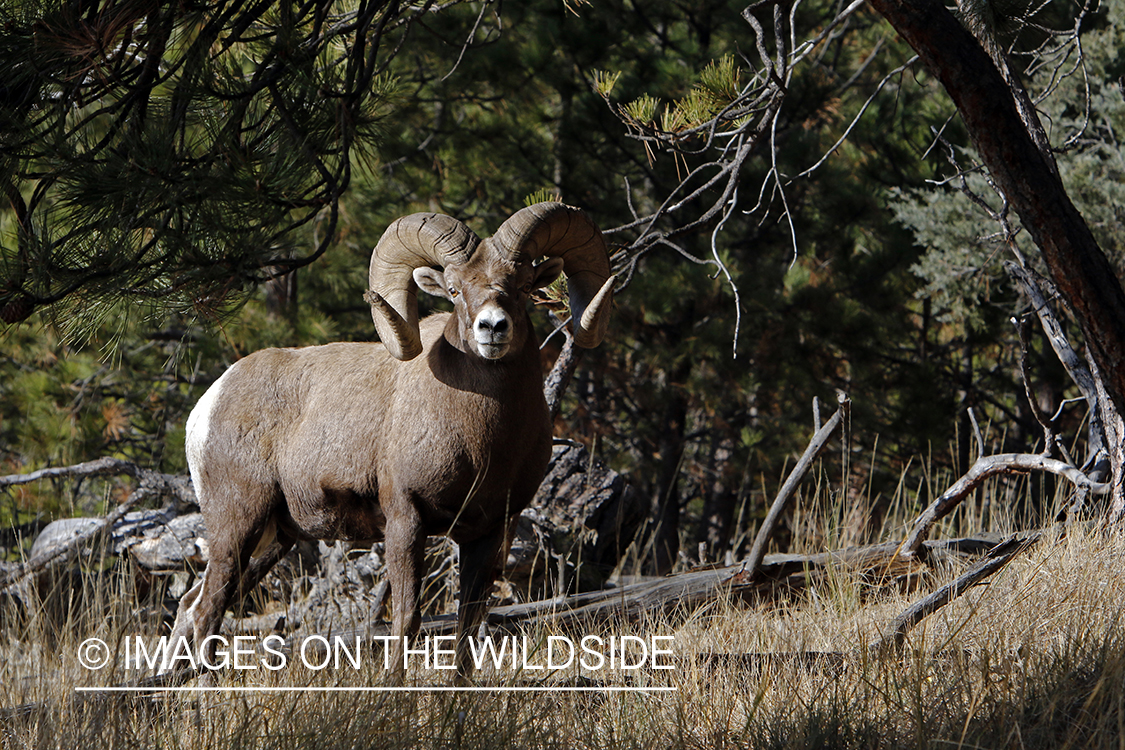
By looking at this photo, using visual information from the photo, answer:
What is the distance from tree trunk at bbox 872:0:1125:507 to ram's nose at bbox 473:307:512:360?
69.0 inches

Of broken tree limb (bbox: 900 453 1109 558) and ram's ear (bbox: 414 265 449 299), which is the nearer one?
ram's ear (bbox: 414 265 449 299)

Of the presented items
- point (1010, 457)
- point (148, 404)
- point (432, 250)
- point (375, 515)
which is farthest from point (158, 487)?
A: point (1010, 457)

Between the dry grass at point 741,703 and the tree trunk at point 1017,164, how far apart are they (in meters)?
1.11

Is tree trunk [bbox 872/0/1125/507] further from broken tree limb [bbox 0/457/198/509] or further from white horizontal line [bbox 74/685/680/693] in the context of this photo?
broken tree limb [bbox 0/457/198/509]

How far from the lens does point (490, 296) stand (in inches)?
141

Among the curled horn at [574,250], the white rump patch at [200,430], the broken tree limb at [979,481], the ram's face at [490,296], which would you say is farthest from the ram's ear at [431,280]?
the broken tree limb at [979,481]

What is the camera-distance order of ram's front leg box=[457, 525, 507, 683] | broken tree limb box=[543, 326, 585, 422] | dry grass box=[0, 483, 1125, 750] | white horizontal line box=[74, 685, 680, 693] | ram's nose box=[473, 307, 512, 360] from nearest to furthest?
dry grass box=[0, 483, 1125, 750], white horizontal line box=[74, 685, 680, 693], ram's nose box=[473, 307, 512, 360], ram's front leg box=[457, 525, 507, 683], broken tree limb box=[543, 326, 585, 422]

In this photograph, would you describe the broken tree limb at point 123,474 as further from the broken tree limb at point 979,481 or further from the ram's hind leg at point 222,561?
the broken tree limb at point 979,481

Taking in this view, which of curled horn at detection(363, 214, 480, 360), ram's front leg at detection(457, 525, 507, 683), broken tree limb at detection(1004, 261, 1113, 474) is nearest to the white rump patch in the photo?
curled horn at detection(363, 214, 480, 360)

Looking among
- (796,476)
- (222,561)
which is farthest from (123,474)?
(796,476)

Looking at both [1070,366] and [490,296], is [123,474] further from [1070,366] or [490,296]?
[1070,366]

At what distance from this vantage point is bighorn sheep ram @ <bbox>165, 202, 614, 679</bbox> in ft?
12.1

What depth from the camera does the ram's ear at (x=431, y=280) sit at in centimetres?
389

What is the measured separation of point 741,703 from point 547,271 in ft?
5.86
